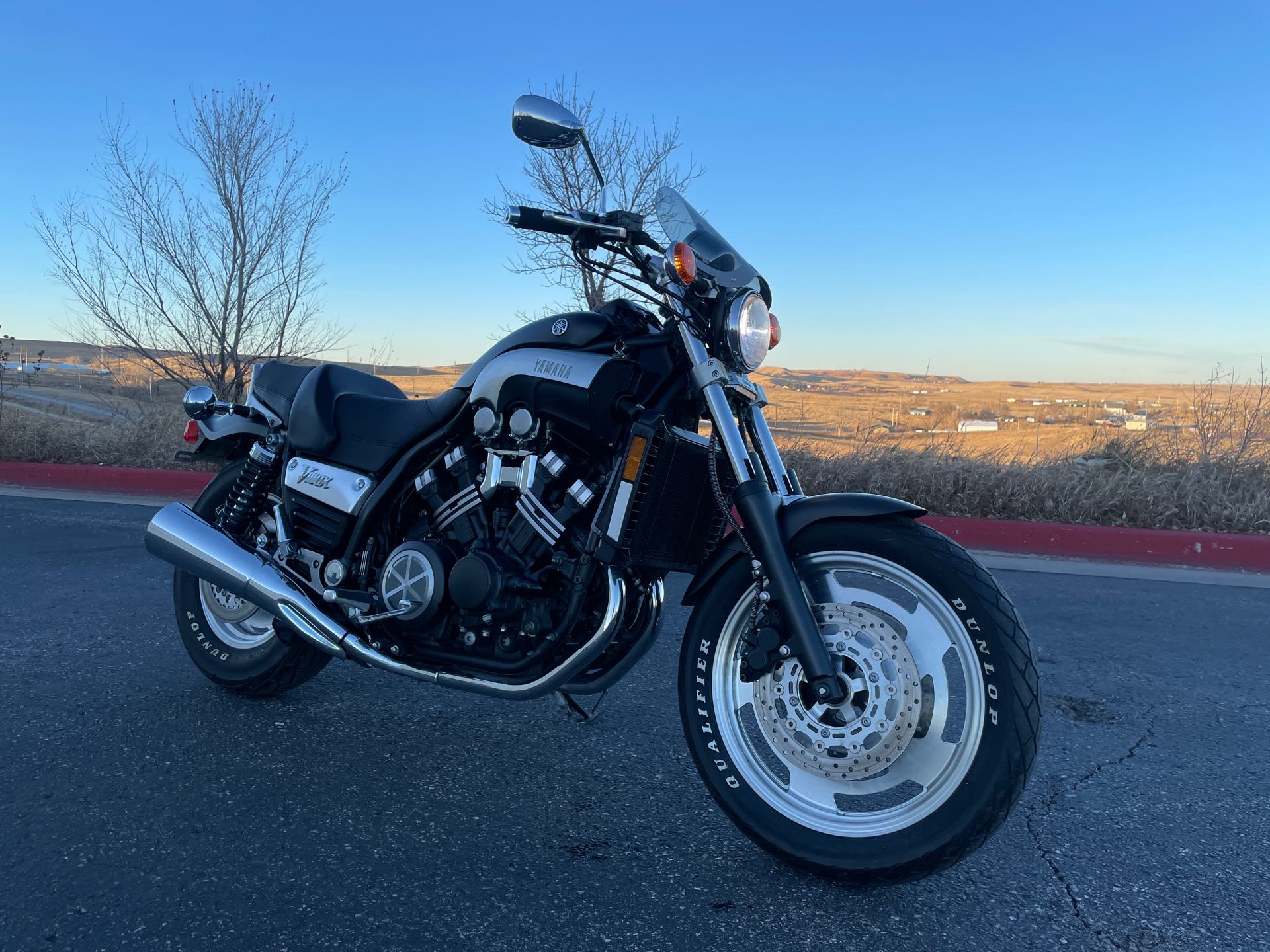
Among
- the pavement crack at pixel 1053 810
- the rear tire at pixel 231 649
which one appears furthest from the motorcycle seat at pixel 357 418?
the pavement crack at pixel 1053 810

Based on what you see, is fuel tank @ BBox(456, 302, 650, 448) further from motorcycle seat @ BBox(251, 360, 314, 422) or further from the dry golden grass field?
the dry golden grass field

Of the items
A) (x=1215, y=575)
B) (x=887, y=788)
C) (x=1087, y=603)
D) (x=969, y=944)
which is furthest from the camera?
(x=1215, y=575)

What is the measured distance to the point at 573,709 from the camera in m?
3.20

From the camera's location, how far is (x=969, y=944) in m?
2.01

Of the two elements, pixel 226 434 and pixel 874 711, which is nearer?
pixel 874 711

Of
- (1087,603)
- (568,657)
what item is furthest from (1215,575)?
(568,657)

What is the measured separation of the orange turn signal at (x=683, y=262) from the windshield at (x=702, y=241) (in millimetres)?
110

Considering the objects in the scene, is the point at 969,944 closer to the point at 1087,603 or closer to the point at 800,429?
the point at 1087,603

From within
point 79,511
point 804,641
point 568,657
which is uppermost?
point 804,641

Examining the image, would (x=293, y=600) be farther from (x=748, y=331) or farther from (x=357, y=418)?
(x=748, y=331)

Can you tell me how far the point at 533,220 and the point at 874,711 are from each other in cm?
154

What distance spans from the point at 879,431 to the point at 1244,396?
11.5ft

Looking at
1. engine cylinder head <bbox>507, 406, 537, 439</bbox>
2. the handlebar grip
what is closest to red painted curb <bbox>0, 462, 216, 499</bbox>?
engine cylinder head <bbox>507, 406, 537, 439</bbox>

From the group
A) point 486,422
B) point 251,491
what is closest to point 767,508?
point 486,422
